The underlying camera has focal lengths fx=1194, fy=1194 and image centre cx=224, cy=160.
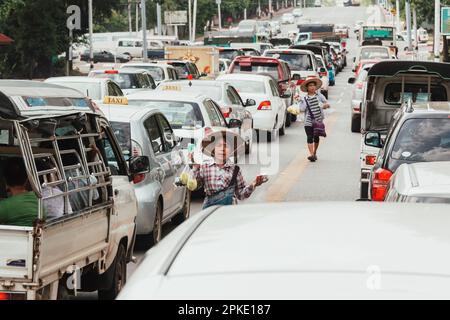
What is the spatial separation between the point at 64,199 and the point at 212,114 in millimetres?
10521

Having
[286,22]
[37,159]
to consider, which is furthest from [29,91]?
[286,22]

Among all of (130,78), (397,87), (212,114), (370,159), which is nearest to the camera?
(370,159)

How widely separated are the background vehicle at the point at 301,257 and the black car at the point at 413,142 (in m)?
7.55

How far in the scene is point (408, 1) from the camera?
69562mm

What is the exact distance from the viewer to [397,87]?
20.1m

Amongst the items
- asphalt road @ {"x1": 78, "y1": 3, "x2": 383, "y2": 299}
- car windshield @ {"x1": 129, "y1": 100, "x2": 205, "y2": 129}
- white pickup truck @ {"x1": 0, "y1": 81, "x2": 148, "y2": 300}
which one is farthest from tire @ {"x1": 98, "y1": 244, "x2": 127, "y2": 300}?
car windshield @ {"x1": 129, "y1": 100, "x2": 205, "y2": 129}

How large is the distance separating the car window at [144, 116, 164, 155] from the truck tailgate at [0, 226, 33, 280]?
20.4 feet

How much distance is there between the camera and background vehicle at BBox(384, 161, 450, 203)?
741 centimetres

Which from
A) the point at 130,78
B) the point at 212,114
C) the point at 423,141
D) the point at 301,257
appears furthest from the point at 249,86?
the point at 301,257

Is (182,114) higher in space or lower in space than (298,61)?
higher

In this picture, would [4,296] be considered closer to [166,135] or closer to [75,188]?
[75,188]

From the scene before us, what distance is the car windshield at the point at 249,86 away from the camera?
2862cm

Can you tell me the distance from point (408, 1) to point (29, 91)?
6335cm
